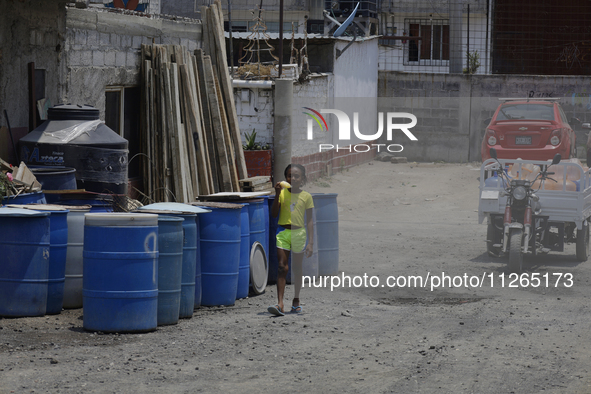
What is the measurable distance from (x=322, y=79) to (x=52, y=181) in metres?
12.3

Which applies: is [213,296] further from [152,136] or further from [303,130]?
[303,130]

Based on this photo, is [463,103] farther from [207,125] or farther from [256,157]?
[207,125]

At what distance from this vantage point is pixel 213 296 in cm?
817

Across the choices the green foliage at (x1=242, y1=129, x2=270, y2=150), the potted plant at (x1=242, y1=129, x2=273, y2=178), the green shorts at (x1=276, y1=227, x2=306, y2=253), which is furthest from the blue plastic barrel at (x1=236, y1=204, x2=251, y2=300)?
the green foliage at (x1=242, y1=129, x2=270, y2=150)

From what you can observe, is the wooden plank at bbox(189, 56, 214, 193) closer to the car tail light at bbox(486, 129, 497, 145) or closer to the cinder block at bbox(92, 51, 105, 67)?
the cinder block at bbox(92, 51, 105, 67)

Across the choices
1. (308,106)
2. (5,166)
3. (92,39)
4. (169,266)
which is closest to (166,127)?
(92,39)

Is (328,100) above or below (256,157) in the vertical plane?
above

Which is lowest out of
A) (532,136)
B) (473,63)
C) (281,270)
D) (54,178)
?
(281,270)

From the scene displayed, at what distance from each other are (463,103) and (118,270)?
18.6 m

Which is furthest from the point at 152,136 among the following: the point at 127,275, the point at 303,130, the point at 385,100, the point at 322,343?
the point at 385,100

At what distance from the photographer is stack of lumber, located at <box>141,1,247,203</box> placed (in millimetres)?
11664

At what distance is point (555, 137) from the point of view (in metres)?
17.9

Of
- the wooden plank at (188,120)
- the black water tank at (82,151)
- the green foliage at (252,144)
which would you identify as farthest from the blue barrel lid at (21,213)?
the green foliage at (252,144)

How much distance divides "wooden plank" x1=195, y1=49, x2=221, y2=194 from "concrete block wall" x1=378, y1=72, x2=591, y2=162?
1259 centimetres
